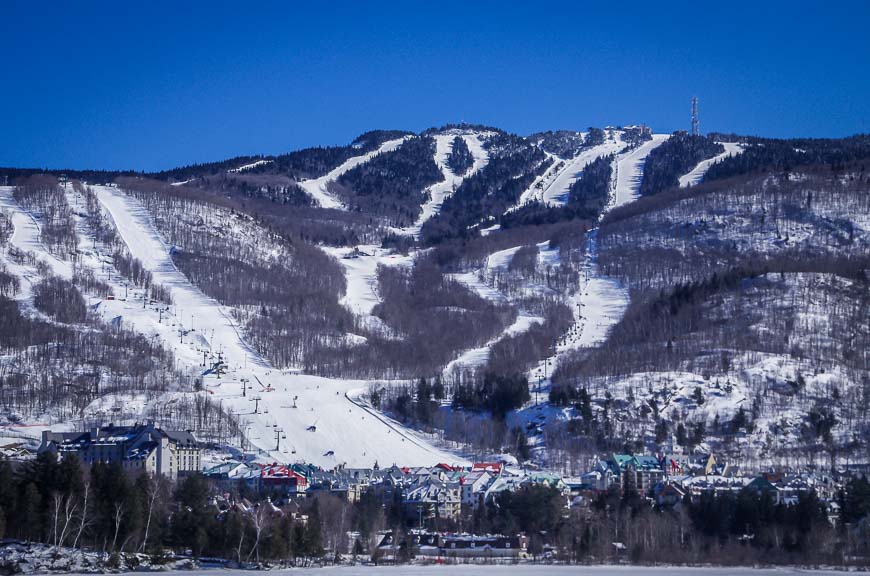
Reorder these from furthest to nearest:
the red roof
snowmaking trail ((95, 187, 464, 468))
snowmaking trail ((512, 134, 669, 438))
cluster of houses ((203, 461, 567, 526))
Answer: snowmaking trail ((512, 134, 669, 438)) < snowmaking trail ((95, 187, 464, 468)) < the red roof < cluster of houses ((203, 461, 567, 526))

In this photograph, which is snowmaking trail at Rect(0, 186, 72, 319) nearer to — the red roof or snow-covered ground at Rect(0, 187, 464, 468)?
snow-covered ground at Rect(0, 187, 464, 468)

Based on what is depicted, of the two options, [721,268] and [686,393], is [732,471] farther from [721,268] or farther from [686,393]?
[721,268]

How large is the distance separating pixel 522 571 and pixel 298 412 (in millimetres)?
52452

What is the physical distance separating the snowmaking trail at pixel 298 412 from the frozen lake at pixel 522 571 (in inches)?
1469

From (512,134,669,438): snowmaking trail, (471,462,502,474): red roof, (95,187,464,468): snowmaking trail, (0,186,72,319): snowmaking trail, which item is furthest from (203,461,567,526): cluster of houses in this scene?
(0,186,72,319): snowmaking trail

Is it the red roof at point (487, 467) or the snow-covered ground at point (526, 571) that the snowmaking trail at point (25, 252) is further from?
the snow-covered ground at point (526, 571)

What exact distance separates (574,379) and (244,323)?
2011 inches

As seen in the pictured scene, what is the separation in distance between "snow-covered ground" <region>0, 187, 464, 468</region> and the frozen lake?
3751 centimetres

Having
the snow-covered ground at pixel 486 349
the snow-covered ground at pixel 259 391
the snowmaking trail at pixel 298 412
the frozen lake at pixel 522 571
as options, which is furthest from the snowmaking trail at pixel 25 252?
the frozen lake at pixel 522 571

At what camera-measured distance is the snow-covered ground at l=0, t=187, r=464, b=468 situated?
103 meters

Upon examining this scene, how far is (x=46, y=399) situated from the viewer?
107750 mm

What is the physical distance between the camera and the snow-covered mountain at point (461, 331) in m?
102

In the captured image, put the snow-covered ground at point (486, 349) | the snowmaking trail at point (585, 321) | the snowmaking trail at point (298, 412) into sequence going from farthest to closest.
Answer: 1. the snow-covered ground at point (486, 349)
2. the snowmaking trail at point (585, 321)
3. the snowmaking trail at point (298, 412)

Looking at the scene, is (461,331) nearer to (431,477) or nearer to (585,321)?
(585,321)
